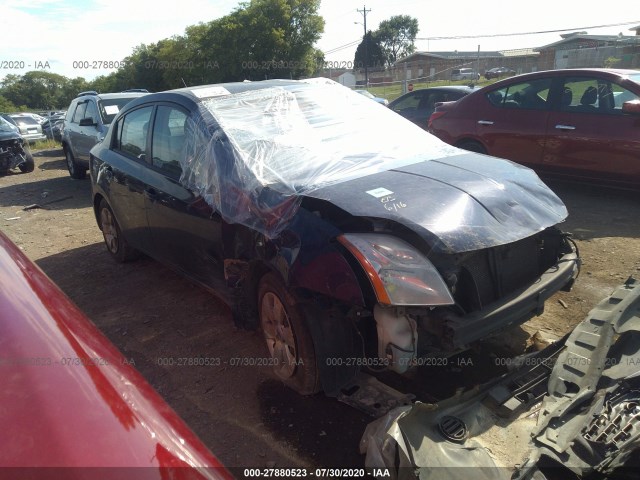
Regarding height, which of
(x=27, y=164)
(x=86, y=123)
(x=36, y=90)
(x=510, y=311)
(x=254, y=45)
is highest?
(x=254, y=45)

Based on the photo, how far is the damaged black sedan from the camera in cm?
242

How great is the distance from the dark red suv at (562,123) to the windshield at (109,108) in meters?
6.07

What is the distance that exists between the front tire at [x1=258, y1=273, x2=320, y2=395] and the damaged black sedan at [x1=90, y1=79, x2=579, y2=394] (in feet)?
0.03

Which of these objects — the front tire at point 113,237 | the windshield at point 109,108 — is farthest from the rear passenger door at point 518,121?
the windshield at point 109,108

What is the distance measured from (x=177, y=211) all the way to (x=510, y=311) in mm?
2373

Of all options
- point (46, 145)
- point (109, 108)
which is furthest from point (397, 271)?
point (46, 145)

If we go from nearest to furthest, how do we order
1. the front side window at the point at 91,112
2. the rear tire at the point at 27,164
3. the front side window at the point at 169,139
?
the front side window at the point at 169,139 → the front side window at the point at 91,112 → the rear tire at the point at 27,164

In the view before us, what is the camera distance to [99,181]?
16.8ft

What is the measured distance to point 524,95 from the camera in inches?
260

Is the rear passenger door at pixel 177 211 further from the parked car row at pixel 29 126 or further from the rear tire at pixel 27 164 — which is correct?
the parked car row at pixel 29 126

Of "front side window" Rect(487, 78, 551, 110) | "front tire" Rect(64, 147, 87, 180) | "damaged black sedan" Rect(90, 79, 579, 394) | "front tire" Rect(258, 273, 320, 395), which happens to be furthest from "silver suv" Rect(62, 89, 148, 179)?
"front tire" Rect(258, 273, 320, 395)

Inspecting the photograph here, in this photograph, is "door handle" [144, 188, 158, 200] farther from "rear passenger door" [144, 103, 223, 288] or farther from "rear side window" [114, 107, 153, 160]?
"rear side window" [114, 107, 153, 160]

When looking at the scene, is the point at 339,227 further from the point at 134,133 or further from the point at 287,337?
the point at 134,133

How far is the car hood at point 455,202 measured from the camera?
2512mm
